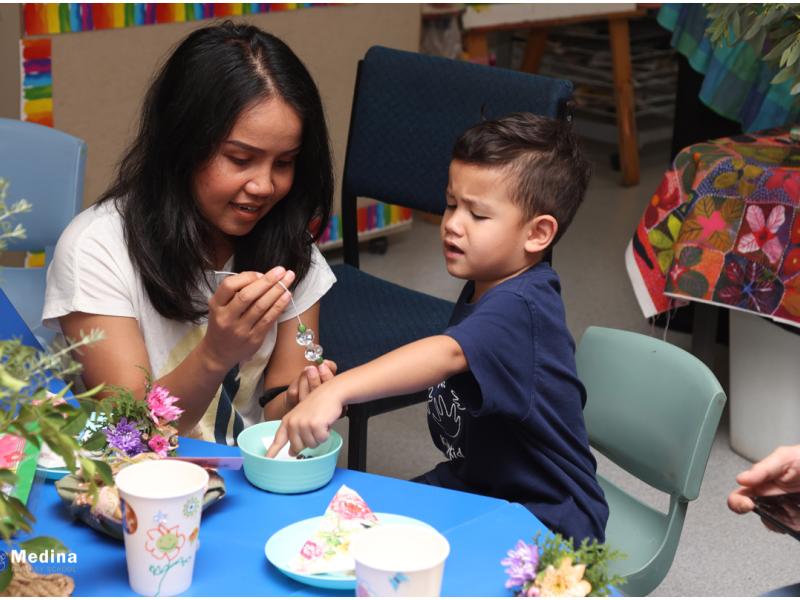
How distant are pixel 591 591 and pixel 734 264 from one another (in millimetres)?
1674

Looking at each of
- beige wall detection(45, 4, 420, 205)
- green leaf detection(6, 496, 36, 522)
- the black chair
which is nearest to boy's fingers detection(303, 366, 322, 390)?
green leaf detection(6, 496, 36, 522)

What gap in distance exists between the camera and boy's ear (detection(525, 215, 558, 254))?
1.45 m

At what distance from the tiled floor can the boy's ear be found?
19.4 inches

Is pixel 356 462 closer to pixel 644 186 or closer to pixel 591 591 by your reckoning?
pixel 591 591

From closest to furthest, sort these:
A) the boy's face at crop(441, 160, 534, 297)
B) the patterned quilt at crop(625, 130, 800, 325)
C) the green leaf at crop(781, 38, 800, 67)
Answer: the boy's face at crop(441, 160, 534, 297) → the green leaf at crop(781, 38, 800, 67) → the patterned quilt at crop(625, 130, 800, 325)

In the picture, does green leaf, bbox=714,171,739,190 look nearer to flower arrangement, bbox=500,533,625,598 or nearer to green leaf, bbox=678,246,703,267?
green leaf, bbox=678,246,703,267

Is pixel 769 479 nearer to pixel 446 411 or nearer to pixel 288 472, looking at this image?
pixel 446 411

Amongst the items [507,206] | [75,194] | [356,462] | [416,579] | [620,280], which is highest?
[507,206]

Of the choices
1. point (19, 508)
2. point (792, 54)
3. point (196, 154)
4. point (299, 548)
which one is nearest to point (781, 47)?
point (792, 54)

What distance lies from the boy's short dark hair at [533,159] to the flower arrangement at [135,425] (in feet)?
1.78

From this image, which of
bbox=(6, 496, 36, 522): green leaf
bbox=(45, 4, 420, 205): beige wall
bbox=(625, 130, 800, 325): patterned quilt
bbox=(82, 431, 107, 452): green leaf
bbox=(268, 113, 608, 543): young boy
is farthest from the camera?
bbox=(45, 4, 420, 205): beige wall

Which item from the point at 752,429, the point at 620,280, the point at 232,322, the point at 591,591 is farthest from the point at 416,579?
the point at 620,280

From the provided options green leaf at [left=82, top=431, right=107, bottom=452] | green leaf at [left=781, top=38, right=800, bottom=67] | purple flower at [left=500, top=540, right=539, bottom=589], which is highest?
green leaf at [left=781, top=38, right=800, bottom=67]

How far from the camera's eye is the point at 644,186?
5086 millimetres
